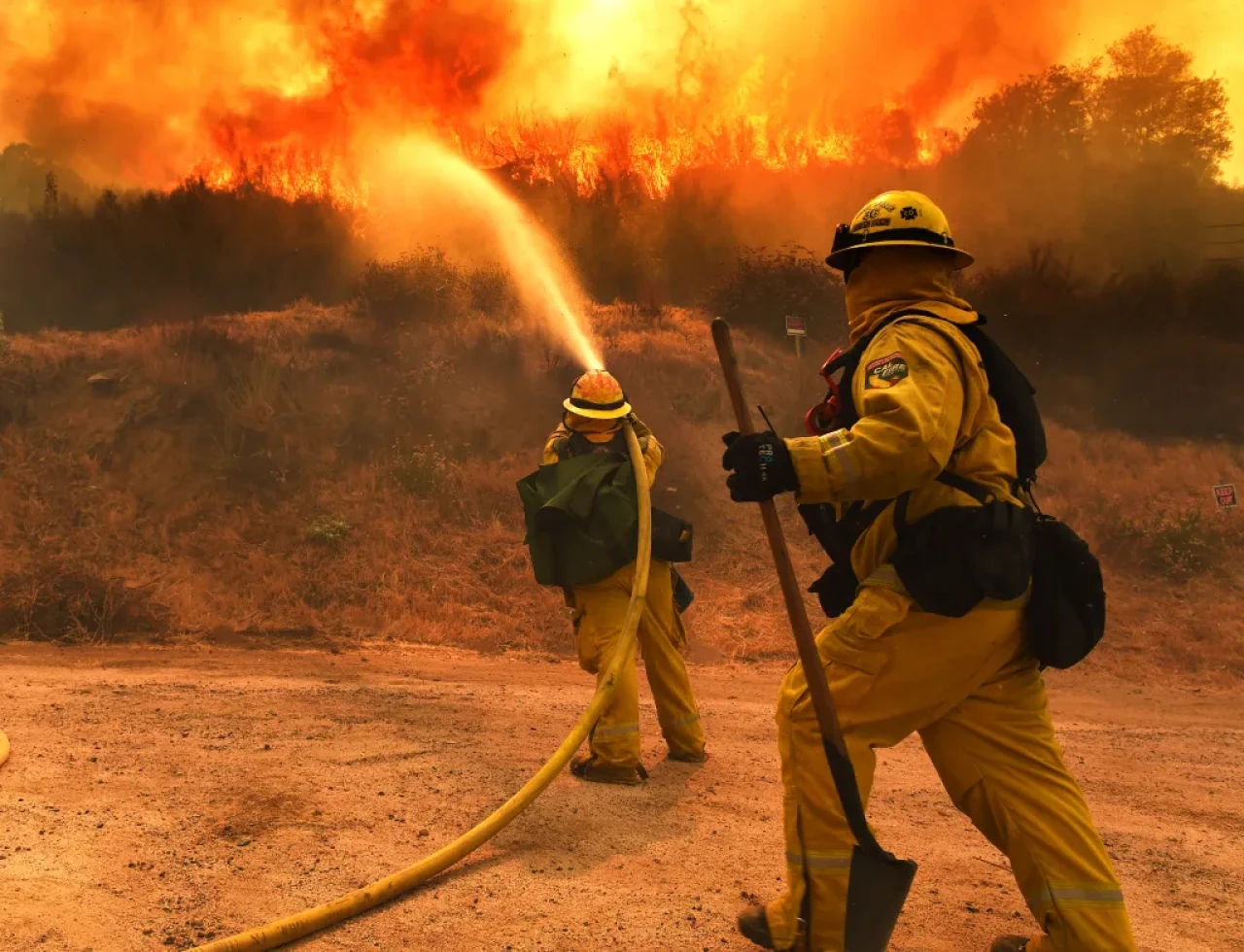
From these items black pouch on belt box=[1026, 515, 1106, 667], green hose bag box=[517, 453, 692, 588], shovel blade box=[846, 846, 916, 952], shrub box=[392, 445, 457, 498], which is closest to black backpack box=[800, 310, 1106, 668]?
black pouch on belt box=[1026, 515, 1106, 667]

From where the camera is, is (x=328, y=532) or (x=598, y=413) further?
(x=328, y=532)

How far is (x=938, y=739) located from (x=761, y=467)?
3.17 feet

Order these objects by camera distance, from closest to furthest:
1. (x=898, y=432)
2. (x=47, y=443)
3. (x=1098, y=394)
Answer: (x=898, y=432) → (x=47, y=443) → (x=1098, y=394)

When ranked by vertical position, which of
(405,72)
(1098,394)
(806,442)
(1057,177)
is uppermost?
(405,72)

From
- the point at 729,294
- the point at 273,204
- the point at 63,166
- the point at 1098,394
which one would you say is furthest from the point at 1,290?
the point at 1098,394

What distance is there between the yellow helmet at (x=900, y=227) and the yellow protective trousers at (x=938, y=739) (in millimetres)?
1002

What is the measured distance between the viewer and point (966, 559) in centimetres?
271

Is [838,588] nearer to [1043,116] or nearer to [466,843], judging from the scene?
[466,843]

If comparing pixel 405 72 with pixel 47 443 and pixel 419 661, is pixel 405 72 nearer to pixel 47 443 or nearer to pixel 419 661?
pixel 47 443

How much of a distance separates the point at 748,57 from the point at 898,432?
63.5ft

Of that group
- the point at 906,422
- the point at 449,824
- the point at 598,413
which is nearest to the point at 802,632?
the point at 906,422

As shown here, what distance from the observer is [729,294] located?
57.7ft

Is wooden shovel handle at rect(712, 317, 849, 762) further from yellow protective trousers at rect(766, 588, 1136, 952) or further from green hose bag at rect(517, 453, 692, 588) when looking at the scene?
green hose bag at rect(517, 453, 692, 588)

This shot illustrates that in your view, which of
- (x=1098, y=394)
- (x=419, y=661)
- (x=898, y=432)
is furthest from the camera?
(x=1098, y=394)
